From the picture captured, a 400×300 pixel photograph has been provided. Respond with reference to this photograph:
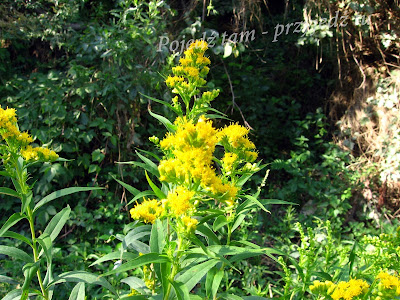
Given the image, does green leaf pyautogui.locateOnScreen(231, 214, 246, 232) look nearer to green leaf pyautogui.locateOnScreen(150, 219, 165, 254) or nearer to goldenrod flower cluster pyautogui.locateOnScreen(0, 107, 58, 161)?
green leaf pyautogui.locateOnScreen(150, 219, 165, 254)

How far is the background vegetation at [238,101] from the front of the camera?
279cm

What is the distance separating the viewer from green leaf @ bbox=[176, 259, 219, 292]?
978 millimetres

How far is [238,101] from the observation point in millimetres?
4047

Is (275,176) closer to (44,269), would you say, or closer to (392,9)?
(392,9)

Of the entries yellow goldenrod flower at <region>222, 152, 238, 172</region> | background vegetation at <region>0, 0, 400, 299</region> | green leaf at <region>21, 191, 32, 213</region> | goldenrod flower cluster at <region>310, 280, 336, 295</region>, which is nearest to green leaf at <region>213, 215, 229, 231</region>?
yellow goldenrod flower at <region>222, 152, 238, 172</region>

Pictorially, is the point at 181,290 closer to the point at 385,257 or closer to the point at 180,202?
the point at 180,202

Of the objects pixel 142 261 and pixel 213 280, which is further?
pixel 213 280

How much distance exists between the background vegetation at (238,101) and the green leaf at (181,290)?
124 cm

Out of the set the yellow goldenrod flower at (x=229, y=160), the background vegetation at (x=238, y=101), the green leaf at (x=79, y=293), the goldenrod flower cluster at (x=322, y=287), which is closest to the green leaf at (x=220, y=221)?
the yellow goldenrod flower at (x=229, y=160)

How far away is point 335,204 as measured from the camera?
3.20m

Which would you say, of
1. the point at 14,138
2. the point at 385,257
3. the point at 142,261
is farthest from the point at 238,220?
the point at 14,138

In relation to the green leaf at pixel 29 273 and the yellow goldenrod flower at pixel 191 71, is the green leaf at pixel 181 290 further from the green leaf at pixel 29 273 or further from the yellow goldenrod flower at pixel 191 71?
the yellow goldenrod flower at pixel 191 71

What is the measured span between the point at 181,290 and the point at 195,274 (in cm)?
7

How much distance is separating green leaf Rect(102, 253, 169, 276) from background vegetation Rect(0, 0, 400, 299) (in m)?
1.29
